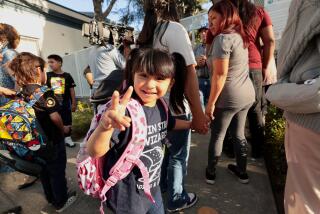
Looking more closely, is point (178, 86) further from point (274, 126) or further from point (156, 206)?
point (274, 126)

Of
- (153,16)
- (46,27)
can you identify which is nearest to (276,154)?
(153,16)

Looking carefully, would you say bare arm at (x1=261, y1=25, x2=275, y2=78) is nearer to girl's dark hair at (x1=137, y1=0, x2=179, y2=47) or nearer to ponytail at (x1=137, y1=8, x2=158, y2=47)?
girl's dark hair at (x1=137, y1=0, x2=179, y2=47)

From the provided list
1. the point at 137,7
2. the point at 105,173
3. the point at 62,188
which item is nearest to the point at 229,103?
the point at 105,173

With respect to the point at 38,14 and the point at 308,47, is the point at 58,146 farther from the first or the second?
the point at 38,14

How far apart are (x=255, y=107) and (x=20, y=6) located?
9.47m

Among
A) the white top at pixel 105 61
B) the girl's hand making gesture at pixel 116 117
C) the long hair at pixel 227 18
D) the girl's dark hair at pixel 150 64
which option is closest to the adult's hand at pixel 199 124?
the girl's dark hair at pixel 150 64

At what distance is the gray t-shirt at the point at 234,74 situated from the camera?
209 centimetres

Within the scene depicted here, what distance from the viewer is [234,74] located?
224 cm

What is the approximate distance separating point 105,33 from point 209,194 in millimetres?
2046

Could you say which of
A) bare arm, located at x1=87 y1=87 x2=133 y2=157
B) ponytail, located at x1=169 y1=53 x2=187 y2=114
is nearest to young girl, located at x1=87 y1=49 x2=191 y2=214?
bare arm, located at x1=87 y1=87 x2=133 y2=157

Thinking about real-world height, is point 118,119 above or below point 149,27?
below

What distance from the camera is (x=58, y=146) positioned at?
2.39 metres

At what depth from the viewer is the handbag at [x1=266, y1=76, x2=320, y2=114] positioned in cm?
102

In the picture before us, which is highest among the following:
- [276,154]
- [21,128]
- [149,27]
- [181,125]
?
[149,27]
